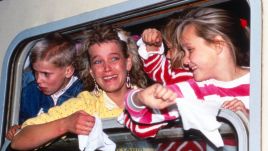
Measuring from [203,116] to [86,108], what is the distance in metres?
0.55

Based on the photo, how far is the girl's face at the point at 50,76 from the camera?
186 centimetres

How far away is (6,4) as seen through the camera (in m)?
2.19

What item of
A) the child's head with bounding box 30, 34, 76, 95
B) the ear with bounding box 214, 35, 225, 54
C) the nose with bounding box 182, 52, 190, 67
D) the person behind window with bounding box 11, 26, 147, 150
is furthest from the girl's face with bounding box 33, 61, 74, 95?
the ear with bounding box 214, 35, 225, 54

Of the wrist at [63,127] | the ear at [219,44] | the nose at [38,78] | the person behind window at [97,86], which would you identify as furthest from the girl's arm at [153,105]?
the nose at [38,78]

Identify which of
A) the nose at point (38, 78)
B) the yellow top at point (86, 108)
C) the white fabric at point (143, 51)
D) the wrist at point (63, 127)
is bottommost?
the wrist at point (63, 127)

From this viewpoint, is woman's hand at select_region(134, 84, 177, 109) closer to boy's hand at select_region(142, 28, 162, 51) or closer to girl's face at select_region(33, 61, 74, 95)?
boy's hand at select_region(142, 28, 162, 51)

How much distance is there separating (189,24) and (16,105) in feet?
3.26

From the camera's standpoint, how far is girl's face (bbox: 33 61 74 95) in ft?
6.09

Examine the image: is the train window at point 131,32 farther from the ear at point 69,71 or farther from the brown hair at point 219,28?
the ear at point 69,71

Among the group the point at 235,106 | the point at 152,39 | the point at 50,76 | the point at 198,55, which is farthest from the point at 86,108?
the point at 235,106

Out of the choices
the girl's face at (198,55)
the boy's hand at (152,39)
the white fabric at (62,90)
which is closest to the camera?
the girl's face at (198,55)

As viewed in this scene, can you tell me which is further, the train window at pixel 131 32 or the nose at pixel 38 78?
the nose at pixel 38 78

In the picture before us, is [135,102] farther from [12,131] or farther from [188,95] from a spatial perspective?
[12,131]

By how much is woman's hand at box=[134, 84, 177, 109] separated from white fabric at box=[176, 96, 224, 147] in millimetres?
37
